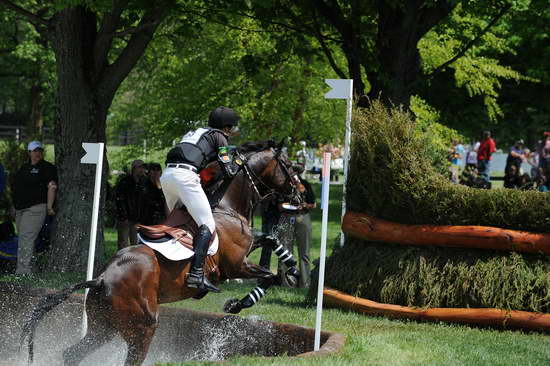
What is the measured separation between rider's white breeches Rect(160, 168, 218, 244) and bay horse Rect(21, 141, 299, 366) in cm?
35

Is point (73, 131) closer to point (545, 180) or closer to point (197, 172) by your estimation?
point (197, 172)

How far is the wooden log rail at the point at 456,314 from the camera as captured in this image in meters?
8.80

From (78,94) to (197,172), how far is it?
607 centimetres

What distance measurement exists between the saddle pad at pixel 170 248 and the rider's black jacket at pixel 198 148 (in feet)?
2.81

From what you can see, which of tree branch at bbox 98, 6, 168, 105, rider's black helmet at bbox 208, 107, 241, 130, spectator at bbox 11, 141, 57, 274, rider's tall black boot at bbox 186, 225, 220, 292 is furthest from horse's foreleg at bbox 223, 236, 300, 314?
tree branch at bbox 98, 6, 168, 105

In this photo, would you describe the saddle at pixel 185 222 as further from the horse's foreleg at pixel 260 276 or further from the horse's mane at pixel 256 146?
the horse's foreleg at pixel 260 276

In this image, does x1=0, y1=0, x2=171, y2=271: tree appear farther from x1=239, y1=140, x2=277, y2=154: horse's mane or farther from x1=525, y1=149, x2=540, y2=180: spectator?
x1=525, y1=149, x2=540, y2=180: spectator

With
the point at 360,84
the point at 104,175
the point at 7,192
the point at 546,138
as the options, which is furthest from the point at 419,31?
the point at 546,138

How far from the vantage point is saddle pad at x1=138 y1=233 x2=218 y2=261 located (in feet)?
23.3

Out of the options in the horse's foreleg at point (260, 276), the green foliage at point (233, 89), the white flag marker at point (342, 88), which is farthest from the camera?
the green foliage at point (233, 89)

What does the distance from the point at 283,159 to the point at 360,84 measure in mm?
4468

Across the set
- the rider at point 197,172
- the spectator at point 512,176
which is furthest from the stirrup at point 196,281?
the spectator at point 512,176

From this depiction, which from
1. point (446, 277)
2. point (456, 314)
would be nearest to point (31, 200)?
point (446, 277)

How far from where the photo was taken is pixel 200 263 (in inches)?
288
